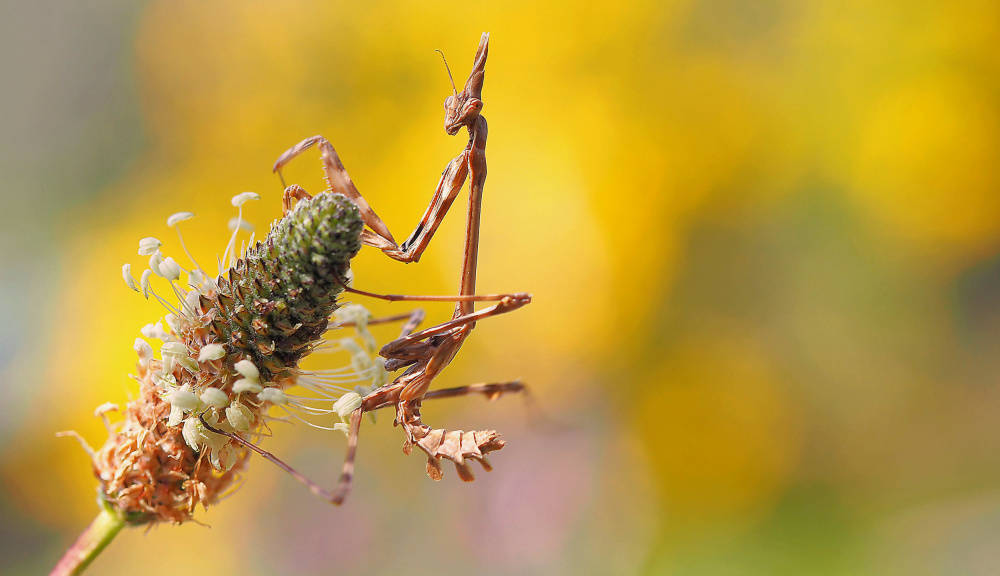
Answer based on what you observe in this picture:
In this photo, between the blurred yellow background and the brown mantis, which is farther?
the blurred yellow background

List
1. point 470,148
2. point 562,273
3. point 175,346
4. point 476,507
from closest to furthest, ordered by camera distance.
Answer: point 175,346
point 470,148
point 476,507
point 562,273

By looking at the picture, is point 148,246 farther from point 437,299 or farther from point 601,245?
point 601,245

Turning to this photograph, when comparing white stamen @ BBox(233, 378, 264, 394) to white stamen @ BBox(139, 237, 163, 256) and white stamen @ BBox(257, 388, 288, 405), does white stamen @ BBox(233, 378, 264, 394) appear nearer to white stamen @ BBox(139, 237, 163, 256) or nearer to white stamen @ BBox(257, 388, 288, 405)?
white stamen @ BBox(257, 388, 288, 405)

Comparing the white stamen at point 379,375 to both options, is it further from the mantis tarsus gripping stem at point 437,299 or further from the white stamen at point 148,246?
the white stamen at point 148,246

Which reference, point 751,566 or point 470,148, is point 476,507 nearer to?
point 751,566

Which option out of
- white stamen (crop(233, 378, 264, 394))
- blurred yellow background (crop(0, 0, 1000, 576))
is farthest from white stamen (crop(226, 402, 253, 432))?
blurred yellow background (crop(0, 0, 1000, 576))

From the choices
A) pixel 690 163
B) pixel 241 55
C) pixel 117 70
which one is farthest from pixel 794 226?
pixel 117 70
